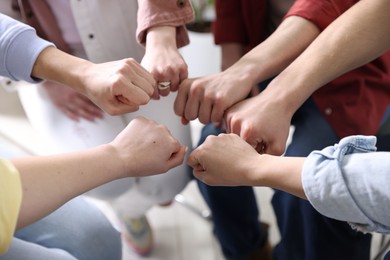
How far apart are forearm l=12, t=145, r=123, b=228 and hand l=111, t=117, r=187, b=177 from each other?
2 centimetres

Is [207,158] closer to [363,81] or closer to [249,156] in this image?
[249,156]

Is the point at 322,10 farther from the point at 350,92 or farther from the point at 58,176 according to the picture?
the point at 58,176

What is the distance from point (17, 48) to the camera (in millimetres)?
747

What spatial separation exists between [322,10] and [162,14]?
296 mm

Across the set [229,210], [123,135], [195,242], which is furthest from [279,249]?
[123,135]

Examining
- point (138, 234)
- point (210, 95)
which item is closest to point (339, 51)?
point (210, 95)

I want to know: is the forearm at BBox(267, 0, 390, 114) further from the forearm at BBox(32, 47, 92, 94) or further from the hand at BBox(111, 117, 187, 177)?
the forearm at BBox(32, 47, 92, 94)

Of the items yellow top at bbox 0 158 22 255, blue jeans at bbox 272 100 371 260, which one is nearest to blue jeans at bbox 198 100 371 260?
blue jeans at bbox 272 100 371 260

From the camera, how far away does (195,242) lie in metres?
1.25

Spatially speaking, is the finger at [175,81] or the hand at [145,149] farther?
the finger at [175,81]

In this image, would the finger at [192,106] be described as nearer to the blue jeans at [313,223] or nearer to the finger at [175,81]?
the finger at [175,81]

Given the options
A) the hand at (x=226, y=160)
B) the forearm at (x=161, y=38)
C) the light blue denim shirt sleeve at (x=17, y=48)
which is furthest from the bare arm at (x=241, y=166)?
the light blue denim shirt sleeve at (x=17, y=48)

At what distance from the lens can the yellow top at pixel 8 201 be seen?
0.48 metres

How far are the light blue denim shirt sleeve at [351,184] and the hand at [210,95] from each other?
0.22 meters
